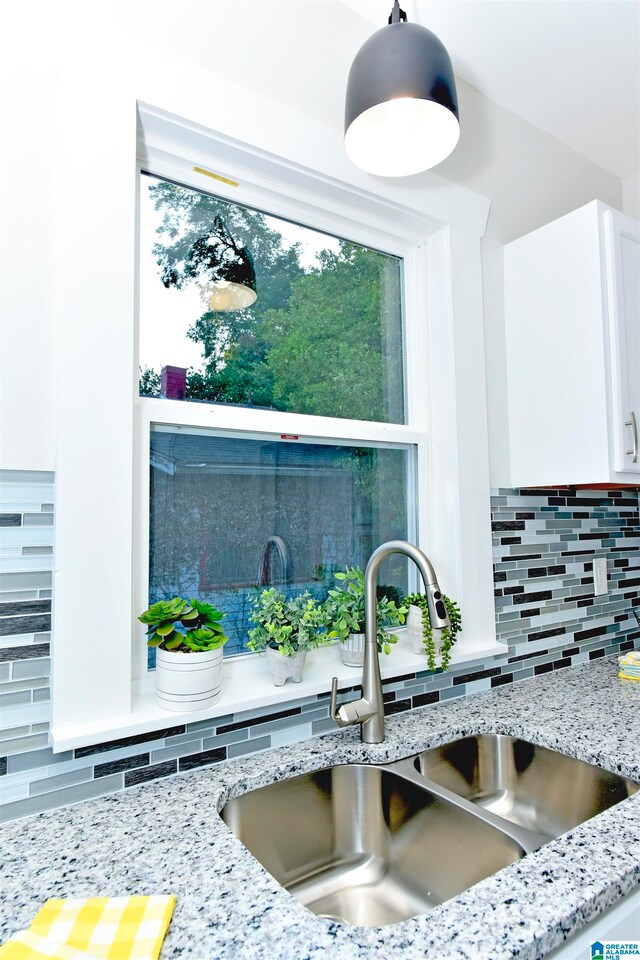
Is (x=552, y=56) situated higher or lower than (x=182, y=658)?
higher

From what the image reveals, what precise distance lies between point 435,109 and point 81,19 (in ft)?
2.45

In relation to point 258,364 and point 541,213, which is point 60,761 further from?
point 541,213

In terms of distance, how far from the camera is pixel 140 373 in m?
1.30

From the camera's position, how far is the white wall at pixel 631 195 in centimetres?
232

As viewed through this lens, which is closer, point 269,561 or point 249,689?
point 249,689

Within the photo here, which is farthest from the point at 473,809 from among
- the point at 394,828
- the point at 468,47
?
the point at 468,47

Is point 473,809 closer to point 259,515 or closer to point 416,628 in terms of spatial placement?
point 416,628

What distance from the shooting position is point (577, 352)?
165 cm

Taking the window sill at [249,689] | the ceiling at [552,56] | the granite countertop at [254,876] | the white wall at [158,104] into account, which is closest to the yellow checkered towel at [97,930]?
the granite countertop at [254,876]

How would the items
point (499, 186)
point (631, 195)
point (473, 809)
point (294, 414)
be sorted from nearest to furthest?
1. point (473, 809)
2. point (294, 414)
3. point (499, 186)
4. point (631, 195)

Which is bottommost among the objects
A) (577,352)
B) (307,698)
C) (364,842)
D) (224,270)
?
(364,842)

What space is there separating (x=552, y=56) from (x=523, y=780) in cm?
202

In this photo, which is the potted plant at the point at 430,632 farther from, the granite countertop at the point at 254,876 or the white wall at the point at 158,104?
the white wall at the point at 158,104

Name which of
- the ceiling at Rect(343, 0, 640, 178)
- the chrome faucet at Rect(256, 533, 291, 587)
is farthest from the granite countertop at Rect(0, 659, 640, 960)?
the ceiling at Rect(343, 0, 640, 178)
